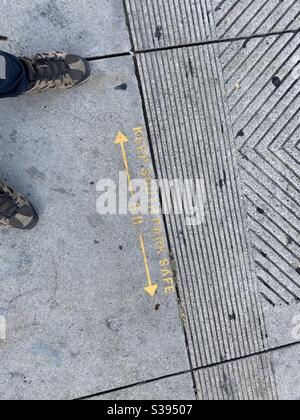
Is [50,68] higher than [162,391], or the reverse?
[50,68]

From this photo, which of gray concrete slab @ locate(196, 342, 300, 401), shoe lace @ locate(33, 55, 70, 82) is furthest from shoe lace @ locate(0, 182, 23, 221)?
gray concrete slab @ locate(196, 342, 300, 401)

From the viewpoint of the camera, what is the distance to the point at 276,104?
3305 mm

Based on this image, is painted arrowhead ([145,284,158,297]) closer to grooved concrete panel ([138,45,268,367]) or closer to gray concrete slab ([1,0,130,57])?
grooved concrete panel ([138,45,268,367])

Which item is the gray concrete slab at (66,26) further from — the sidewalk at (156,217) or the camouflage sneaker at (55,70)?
the camouflage sneaker at (55,70)

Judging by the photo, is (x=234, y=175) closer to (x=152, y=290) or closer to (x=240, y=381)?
(x=152, y=290)

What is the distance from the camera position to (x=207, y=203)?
3311 mm

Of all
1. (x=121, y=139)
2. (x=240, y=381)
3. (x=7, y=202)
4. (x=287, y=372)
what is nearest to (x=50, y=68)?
(x=121, y=139)

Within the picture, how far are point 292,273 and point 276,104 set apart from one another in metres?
1.35

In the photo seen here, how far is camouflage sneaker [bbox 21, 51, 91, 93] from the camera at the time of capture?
2969mm

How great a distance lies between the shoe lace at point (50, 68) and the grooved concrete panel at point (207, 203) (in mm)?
592

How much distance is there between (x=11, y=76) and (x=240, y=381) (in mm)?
2849

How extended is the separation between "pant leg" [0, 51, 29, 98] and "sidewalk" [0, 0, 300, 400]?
0.33 metres
